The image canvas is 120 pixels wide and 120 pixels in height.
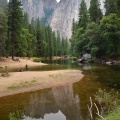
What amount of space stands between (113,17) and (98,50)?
9887 millimetres

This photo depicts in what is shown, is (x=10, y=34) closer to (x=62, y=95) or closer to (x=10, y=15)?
(x=10, y=15)

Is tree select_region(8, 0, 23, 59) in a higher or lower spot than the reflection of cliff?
higher

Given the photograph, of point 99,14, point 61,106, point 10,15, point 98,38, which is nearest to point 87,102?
point 61,106

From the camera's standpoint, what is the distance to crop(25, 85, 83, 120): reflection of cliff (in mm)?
12583

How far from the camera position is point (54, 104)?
14664mm

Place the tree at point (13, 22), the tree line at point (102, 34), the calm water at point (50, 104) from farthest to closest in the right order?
the tree at point (13, 22), the tree line at point (102, 34), the calm water at point (50, 104)

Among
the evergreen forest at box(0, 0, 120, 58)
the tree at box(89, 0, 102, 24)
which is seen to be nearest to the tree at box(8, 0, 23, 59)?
the evergreen forest at box(0, 0, 120, 58)

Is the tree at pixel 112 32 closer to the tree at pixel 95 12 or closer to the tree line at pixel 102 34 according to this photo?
the tree line at pixel 102 34

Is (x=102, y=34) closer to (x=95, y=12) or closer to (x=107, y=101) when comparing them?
(x=95, y=12)

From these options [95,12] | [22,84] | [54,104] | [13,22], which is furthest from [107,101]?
[95,12]

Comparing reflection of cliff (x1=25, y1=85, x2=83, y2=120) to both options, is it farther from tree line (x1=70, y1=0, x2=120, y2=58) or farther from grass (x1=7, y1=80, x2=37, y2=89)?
tree line (x1=70, y1=0, x2=120, y2=58)

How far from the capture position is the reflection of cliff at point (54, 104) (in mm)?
12583

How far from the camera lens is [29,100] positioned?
51.3 ft

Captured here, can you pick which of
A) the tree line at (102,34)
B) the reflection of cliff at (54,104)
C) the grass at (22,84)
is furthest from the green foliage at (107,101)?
the tree line at (102,34)
